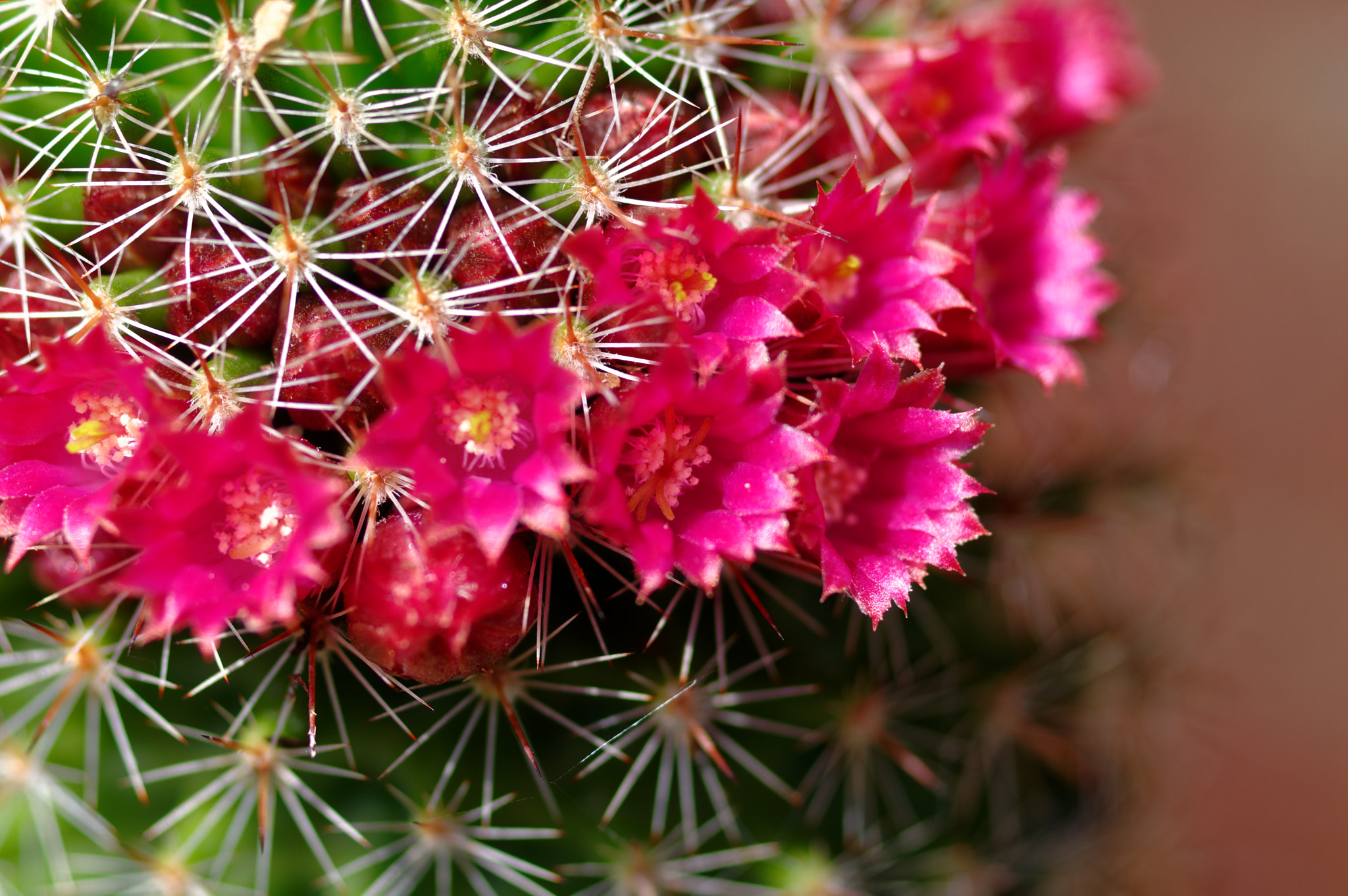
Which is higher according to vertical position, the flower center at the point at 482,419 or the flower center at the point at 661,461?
the flower center at the point at 482,419

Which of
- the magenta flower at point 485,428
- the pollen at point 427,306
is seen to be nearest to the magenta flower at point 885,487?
the magenta flower at point 485,428

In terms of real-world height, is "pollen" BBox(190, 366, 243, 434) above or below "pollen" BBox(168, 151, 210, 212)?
below

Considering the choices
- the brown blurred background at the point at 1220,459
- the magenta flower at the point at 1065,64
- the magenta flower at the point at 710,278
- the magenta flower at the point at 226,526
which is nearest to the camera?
the magenta flower at the point at 226,526

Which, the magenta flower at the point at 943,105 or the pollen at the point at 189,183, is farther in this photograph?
the magenta flower at the point at 943,105

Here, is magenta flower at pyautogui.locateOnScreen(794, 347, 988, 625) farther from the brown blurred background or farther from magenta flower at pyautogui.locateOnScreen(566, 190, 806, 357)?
the brown blurred background

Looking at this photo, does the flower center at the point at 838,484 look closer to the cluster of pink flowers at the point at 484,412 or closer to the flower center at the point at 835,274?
the cluster of pink flowers at the point at 484,412

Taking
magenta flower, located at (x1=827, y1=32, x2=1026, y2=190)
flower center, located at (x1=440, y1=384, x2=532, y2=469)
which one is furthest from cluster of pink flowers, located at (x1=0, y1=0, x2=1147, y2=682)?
magenta flower, located at (x1=827, y1=32, x2=1026, y2=190)

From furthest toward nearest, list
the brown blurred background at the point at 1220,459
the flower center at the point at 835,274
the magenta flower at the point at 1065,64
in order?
the brown blurred background at the point at 1220,459 → the magenta flower at the point at 1065,64 → the flower center at the point at 835,274

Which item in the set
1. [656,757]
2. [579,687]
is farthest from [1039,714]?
[579,687]
